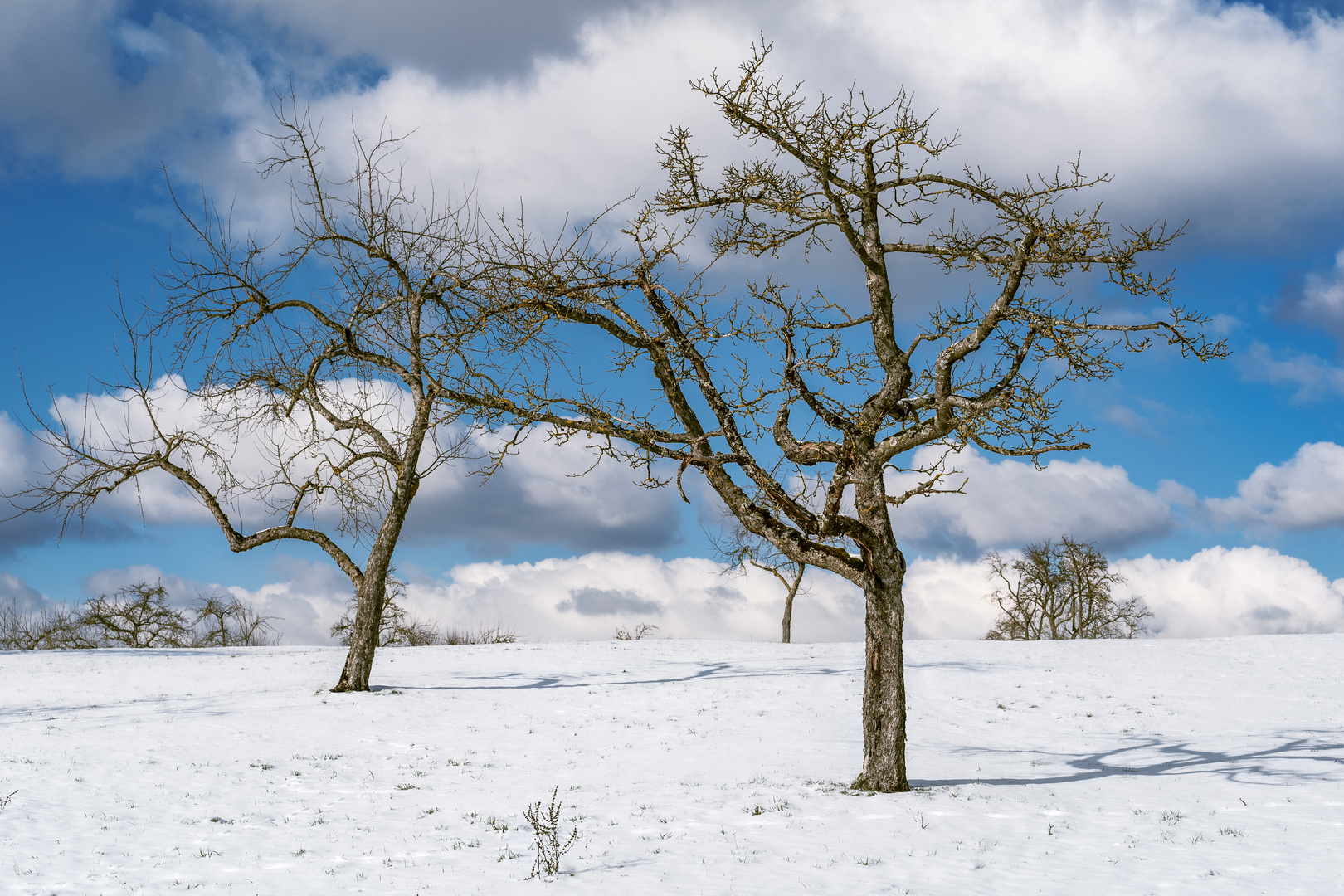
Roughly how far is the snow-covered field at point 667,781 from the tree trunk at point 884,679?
455 mm

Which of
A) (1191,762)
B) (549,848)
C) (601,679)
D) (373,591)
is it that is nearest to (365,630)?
(373,591)

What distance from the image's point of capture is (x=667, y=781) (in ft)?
41.1

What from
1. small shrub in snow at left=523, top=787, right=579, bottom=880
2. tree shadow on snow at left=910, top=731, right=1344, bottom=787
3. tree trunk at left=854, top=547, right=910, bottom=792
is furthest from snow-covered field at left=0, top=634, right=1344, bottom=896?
tree trunk at left=854, top=547, right=910, bottom=792

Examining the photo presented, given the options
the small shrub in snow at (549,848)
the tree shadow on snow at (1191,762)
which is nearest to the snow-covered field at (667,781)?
the tree shadow on snow at (1191,762)

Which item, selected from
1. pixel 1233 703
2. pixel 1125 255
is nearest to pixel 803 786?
pixel 1125 255

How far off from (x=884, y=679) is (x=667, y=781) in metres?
3.51

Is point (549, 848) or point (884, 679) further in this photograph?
point (884, 679)

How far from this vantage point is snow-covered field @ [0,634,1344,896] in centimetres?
849

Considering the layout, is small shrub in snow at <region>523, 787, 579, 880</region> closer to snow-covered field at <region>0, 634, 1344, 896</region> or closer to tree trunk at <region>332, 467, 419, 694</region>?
snow-covered field at <region>0, 634, 1344, 896</region>

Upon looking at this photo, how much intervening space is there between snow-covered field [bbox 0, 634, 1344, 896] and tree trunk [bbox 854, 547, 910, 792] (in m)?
0.45

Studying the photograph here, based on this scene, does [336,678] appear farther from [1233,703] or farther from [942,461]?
[1233,703]

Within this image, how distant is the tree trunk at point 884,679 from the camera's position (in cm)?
1132

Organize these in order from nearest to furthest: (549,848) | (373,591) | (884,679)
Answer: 1. (549,848)
2. (884,679)
3. (373,591)

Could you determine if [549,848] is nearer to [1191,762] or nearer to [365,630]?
[1191,762]
